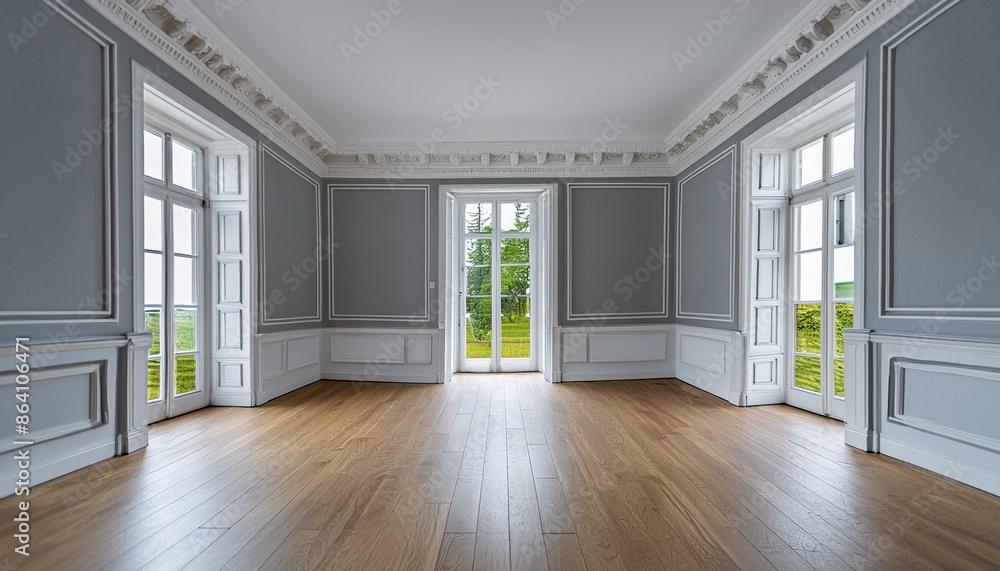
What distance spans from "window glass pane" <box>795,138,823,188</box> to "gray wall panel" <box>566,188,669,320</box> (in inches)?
65.7

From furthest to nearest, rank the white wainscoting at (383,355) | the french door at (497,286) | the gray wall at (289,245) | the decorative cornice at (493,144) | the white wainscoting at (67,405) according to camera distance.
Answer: the french door at (497,286), the white wainscoting at (383,355), the gray wall at (289,245), the decorative cornice at (493,144), the white wainscoting at (67,405)

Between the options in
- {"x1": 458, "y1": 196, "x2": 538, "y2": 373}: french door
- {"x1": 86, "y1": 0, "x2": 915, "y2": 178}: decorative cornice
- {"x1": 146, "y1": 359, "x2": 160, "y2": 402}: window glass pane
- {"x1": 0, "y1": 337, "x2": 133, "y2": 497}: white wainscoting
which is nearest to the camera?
{"x1": 0, "y1": 337, "x2": 133, "y2": 497}: white wainscoting

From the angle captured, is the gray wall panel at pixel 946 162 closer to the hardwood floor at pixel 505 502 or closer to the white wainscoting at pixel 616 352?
the hardwood floor at pixel 505 502

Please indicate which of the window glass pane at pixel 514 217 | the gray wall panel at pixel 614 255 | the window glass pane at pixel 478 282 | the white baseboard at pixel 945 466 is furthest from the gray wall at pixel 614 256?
the white baseboard at pixel 945 466

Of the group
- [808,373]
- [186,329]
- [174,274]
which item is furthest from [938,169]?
[186,329]

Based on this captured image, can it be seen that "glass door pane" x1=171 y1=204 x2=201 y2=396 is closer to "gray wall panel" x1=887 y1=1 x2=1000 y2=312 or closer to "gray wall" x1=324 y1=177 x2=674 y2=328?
"gray wall" x1=324 y1=177 x2=674 y2=328

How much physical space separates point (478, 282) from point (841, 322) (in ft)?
13.4

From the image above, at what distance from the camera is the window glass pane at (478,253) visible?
6.59m

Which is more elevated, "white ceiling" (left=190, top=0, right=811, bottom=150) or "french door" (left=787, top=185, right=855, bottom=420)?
"white ceiling" (left=190, top=0, right=811, bottom=150)

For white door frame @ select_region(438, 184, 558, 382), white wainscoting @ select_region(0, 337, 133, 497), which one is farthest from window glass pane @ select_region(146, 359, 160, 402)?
white door frame @ select_region(438, 184, 558, 382)

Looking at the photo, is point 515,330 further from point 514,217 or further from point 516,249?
point 514,217

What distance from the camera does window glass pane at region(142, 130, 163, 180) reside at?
3750mm

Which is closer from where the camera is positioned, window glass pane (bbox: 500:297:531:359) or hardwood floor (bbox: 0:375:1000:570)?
hardwood floor (bbox: 0:375:1000:570)

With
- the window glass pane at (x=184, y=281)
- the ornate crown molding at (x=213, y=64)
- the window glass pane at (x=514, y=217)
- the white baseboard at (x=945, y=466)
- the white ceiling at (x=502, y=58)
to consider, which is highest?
the white ceiling at (x=502, y=58)
